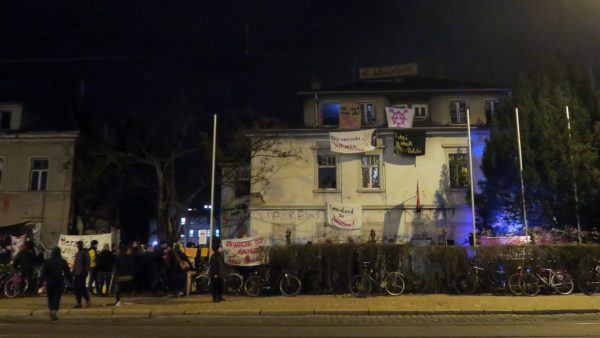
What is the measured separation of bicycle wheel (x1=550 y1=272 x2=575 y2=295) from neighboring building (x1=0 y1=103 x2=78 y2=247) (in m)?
25.8

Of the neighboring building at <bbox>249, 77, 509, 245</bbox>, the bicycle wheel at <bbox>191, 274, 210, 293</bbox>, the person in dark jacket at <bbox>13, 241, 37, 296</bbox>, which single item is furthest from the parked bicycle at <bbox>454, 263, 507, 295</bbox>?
the person in dark jacket at <bbox>13, 241, 37, 296</bbox>

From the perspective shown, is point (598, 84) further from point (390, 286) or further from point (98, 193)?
point (98, 193)

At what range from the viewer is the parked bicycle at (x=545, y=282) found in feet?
56.5

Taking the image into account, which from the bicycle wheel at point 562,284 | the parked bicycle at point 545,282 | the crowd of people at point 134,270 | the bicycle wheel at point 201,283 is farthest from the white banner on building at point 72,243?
the bicycle wheel at point 562,284

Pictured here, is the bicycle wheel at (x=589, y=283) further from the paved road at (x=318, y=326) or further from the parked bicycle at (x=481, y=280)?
the paved road at (x=318, y=326)

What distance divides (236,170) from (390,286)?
16006mm

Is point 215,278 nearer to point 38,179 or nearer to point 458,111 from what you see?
point 38,179

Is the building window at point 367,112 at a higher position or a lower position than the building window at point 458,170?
higher

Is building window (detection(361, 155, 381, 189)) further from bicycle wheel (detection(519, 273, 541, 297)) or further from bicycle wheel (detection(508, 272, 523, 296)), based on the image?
bicycle wheel (detection(519, 273, 541, 297))

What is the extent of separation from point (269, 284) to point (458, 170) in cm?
1562

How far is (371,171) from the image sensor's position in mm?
29953

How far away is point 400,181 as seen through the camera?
29625 millimetres

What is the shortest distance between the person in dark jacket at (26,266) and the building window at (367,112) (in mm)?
19482

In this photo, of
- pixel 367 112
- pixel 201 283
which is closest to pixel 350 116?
pixel 367 112
